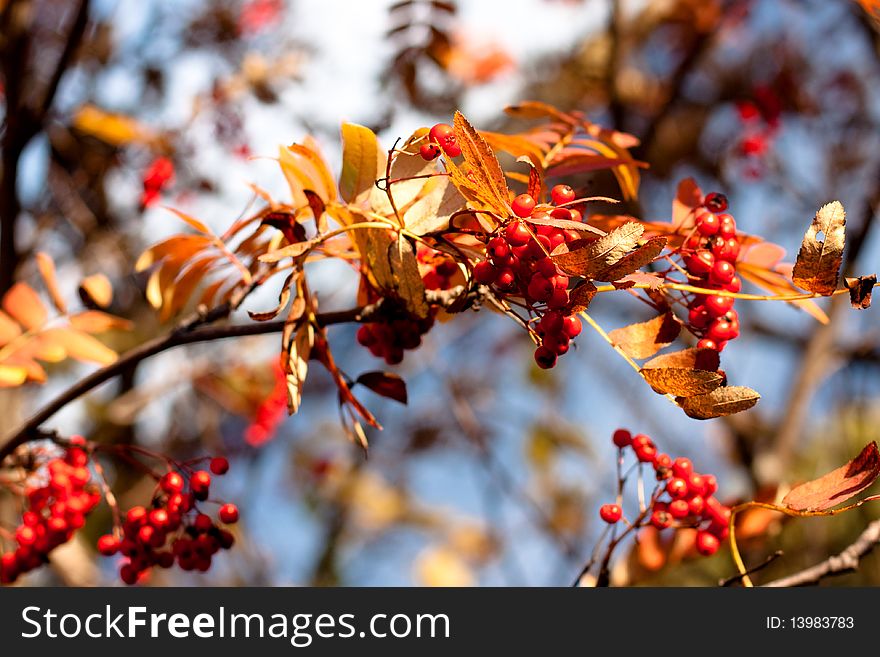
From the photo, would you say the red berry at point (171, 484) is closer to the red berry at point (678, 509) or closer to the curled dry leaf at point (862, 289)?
the red berry at point (678, 509)

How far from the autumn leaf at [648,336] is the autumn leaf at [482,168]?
21 centimetres

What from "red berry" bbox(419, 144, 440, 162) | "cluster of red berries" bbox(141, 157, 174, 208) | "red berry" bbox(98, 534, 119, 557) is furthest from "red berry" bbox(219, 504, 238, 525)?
"cluster of red berries" bbox(141, 157, 174, 208)

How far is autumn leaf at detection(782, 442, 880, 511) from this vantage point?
2.24 feet

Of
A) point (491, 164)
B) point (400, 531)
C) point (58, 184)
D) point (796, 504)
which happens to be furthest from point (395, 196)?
point (400, 531)

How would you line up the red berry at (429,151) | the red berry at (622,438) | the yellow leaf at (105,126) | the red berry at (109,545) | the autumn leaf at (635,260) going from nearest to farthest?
the autumn leaf at (635,260) → the red berry at (429,151) → the red berry at (622,438) → the red berry at (109,545) → the yellow leaf at (105,126)

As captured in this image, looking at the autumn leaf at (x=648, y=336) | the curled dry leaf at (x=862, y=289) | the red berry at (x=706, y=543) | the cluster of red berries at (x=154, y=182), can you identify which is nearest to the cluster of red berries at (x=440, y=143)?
the autumn leaf at (x=648, y=336)

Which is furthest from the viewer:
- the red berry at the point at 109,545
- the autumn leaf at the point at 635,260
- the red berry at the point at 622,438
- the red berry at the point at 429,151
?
the red berry at the point at 109,545

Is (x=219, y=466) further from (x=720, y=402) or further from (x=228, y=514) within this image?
(x=720, y=402)

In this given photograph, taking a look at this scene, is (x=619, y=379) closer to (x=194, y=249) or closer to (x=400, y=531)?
(x=400, y=531)

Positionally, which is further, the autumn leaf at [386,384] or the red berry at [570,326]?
the autumn leaf at [386,384]

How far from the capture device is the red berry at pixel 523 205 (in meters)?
0.63

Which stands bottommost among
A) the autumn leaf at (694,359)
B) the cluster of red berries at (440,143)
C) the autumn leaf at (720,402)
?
the autumn leaf at (720,402)

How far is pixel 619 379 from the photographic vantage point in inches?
152
